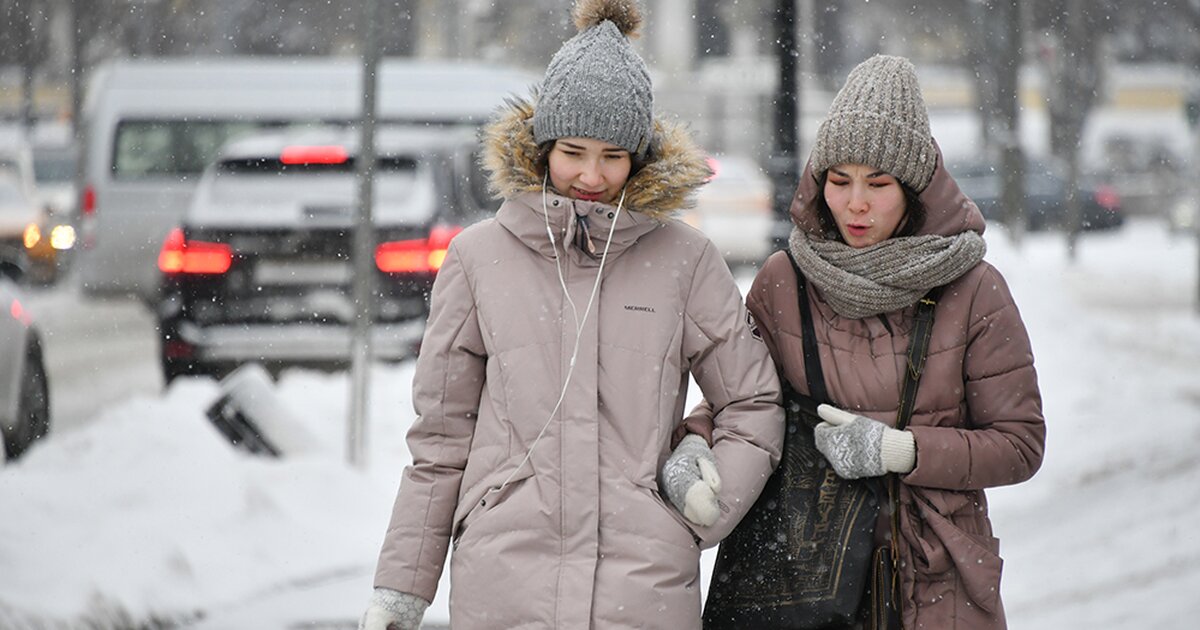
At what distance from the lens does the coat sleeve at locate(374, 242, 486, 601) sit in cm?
254

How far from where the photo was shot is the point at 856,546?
254 centimetres

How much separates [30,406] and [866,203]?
200 inches

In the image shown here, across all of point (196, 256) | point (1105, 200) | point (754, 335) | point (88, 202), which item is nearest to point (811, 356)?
point (754, 335)

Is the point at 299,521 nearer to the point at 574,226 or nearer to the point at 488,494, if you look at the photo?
the point at 488,494

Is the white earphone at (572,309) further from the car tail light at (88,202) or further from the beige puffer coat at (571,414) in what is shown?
the car tail light at (88,202)

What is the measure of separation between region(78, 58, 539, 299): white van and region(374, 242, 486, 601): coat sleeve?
8.55 m

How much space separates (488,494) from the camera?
2477mm

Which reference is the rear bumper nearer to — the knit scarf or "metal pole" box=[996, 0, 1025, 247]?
"metal pole" box=[996, 0, 1025, 247]

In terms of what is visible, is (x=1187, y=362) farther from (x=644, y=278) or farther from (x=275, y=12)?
(x=644, y=278)

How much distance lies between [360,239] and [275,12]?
409cm

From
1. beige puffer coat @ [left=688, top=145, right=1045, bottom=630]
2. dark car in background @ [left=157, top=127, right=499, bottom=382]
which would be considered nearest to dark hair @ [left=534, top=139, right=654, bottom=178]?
beige puffer coat @ [left=688, top=145, right=1045, bottom=630]

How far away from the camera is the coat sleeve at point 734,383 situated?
2.50 metres

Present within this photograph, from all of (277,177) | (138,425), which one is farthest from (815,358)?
(277,177)

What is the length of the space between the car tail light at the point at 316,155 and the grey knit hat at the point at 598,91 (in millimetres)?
4918
